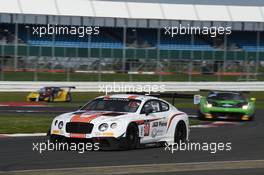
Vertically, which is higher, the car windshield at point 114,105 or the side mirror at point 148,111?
the car windshield at point 114,105

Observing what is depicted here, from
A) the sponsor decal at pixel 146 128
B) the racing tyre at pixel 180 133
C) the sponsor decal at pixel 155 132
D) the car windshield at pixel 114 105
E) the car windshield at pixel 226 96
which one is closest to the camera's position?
the sponsor decal at pixel 146 128

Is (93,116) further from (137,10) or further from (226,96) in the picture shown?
(137,10)

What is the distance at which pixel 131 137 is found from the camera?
13.3 m

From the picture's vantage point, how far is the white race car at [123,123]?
42.2 feet

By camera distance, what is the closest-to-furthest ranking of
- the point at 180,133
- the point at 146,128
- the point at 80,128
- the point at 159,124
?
the point at 80,128
the point at 146,128
the point at 159,124
the point at 180,133

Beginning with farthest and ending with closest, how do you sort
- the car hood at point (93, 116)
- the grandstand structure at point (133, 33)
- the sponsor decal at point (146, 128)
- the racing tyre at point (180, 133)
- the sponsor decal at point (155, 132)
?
the grandstand structure at point (133, 33) < the racing tyre at point (180, 133) < the sponsor decal at point (155, 132) < the sponsor decal at point (146, 128) < the car hood at point (93, 116)

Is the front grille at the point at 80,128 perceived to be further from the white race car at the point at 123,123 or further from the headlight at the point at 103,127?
the headlight at the point at 103,127

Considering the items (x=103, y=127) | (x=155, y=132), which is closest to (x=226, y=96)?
(x=155, y=132)

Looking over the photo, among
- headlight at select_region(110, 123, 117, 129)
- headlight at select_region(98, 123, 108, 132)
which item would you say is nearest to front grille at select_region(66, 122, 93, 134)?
headlight at select_region(98, 123, 108, 132)

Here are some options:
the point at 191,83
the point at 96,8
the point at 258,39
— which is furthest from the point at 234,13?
the point at 191,83

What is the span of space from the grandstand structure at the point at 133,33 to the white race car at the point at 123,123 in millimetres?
34595

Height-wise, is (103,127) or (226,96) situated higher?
(103,127)

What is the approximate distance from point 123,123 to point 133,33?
49.1m

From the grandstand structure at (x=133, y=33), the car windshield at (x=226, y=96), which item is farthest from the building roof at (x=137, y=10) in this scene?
the car windshield at (x=226, y=96)
